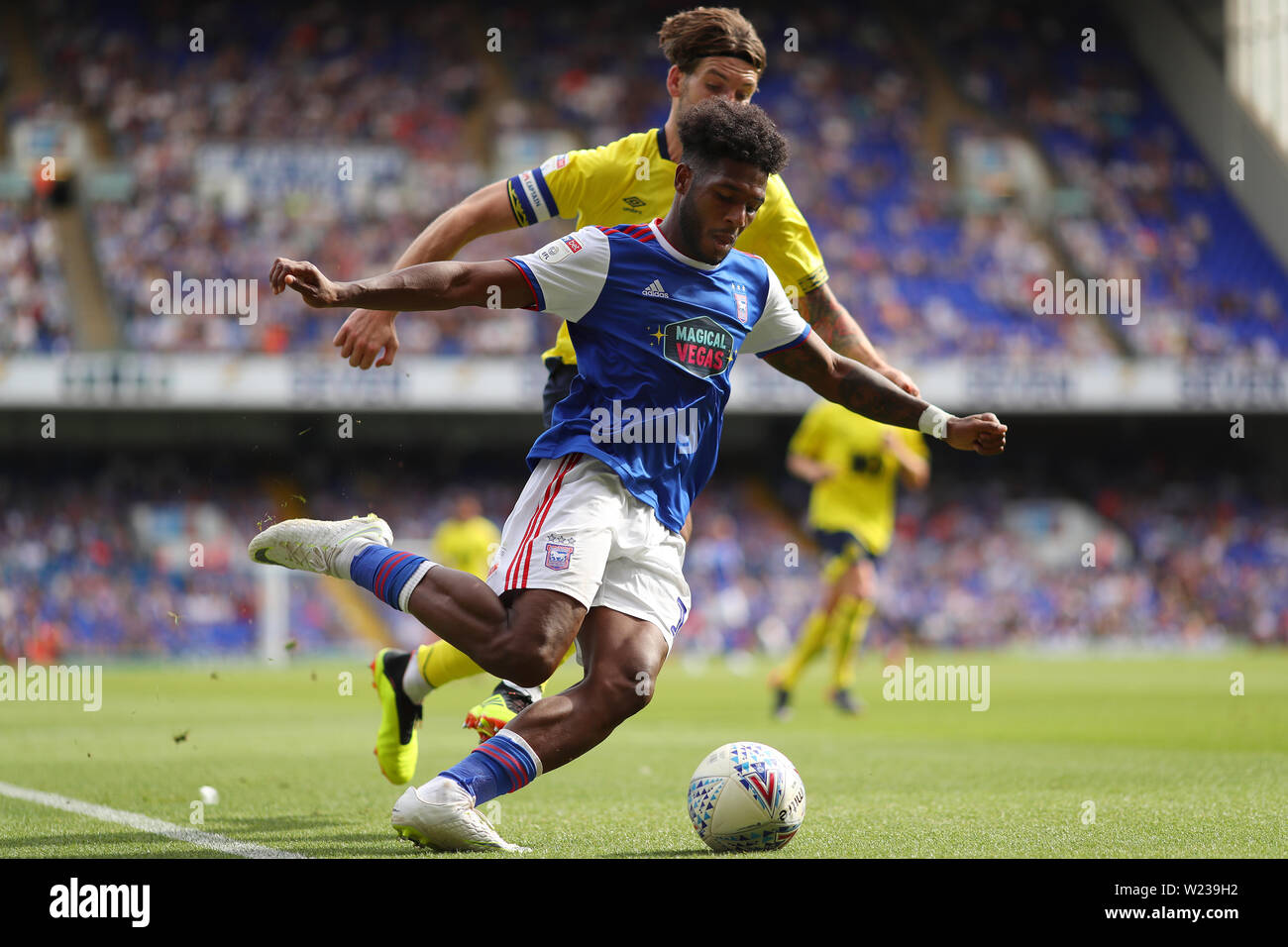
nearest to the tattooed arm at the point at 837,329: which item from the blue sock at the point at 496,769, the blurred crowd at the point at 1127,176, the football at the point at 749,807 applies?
the football at the point at 749,807

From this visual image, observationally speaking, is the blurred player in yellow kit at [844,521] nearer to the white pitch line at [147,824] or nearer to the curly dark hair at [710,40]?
the curly dark hair at [710,40]

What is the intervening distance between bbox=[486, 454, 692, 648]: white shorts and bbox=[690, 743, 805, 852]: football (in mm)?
467

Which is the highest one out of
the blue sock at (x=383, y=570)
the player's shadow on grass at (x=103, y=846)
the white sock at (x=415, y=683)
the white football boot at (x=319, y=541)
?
the white football boot at (x=319, y=541)

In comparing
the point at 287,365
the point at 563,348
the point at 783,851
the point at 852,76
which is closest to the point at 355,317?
the point at 563,348

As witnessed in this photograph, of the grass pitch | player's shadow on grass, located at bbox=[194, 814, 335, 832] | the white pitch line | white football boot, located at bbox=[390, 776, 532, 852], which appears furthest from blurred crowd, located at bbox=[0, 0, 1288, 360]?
→ white football boot, located at bbox=[390, 776, 532, 852]

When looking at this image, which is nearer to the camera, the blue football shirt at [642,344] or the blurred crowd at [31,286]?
the blue football shirt at [642,344]

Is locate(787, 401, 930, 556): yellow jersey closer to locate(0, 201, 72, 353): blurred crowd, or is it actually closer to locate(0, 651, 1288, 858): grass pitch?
locate(0, 651, 1288, 858): grass pitch

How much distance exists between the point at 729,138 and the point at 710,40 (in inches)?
45.5

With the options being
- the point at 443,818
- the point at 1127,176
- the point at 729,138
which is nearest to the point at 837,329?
the point at 729,138

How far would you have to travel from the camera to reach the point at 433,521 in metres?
27.1

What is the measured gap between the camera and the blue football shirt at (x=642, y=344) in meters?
4.52

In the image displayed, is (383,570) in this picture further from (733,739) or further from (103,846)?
(733,739)

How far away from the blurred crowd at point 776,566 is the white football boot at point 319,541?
19.0m

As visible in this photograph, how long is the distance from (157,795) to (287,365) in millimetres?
18954
